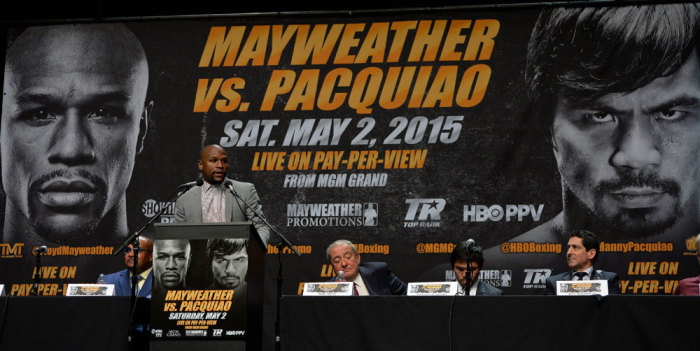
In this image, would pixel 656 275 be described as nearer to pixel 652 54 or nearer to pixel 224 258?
pixel 652 54

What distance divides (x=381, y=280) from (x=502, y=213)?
104 cm

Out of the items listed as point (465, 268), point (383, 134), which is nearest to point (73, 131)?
point (383, 134)

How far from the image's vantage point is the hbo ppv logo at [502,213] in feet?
20.2

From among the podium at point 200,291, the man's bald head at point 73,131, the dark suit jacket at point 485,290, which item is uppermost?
the man's bald head at point 73,131

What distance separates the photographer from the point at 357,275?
5508 millimetres

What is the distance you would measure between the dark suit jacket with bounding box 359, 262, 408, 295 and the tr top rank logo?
40cm

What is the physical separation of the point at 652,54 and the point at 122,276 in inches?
157

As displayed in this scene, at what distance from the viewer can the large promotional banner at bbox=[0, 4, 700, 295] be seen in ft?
20.0

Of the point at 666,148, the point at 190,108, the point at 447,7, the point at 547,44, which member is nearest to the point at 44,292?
the point at 190,108

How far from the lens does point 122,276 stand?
18.9 ft

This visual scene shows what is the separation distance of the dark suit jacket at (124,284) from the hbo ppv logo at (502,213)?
88.5 inches

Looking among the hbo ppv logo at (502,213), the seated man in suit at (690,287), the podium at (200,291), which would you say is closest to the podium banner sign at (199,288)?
the podium at (200,291)

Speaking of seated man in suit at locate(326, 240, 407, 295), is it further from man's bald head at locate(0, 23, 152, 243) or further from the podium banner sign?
man's bald head at locate(0, 23, 152, 243)

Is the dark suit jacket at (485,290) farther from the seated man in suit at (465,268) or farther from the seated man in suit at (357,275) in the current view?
the seated man in suit at (357,275)
